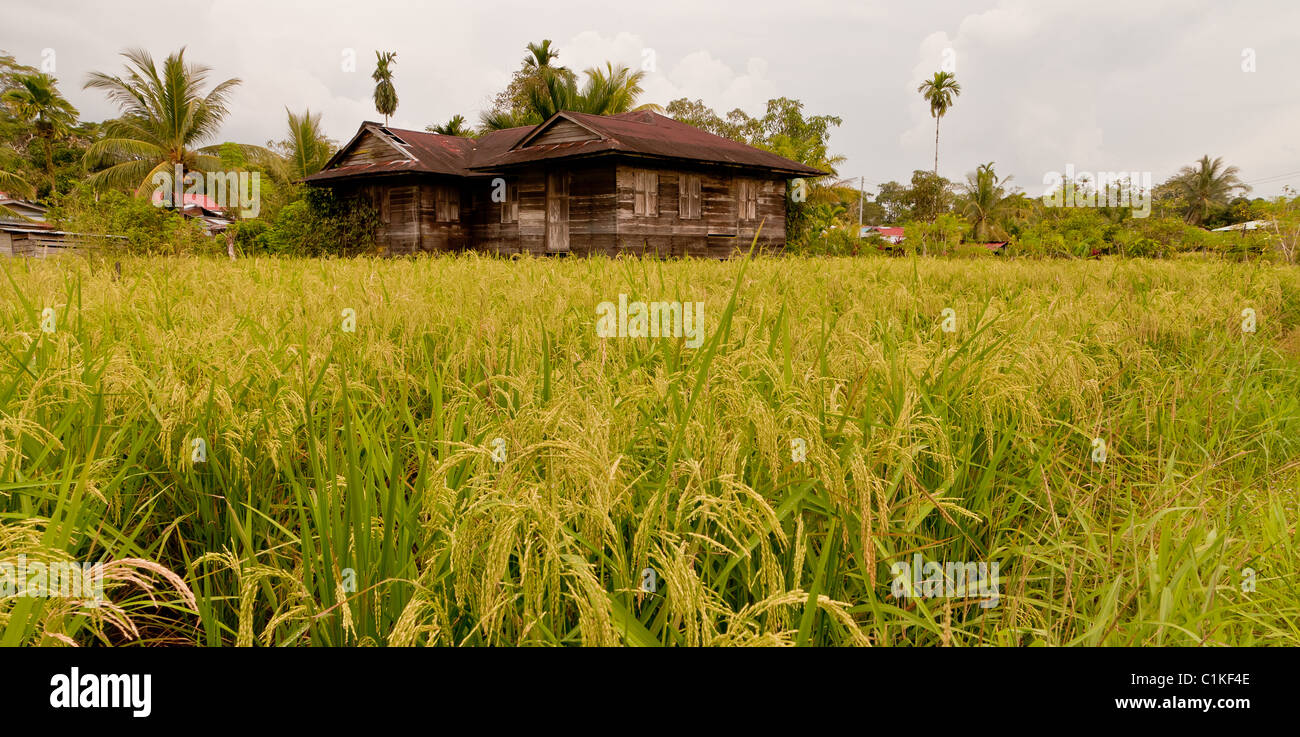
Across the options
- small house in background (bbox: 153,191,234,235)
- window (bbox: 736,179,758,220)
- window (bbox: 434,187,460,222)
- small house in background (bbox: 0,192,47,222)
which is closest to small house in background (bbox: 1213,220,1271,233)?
window (bbox: 736,179,758,220)

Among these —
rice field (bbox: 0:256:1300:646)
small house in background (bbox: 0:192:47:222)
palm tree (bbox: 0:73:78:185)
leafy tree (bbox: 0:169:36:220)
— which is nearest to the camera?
rice field (bbox: 0:256:1300:646)

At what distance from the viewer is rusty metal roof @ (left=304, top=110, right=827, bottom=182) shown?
17984mm

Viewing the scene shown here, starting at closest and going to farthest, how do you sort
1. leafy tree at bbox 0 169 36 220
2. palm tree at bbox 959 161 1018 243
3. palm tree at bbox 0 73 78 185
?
leafy tree at bbox 0 169 36 220 < palm tree at bbox 0 73 78 185 < palm tree at bbox 959 161 1018 243

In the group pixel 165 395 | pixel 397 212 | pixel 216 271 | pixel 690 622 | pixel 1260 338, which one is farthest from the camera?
pixel 397 212

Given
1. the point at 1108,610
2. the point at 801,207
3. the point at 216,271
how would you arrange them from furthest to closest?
1. the point at 801,207
2. the point at 216,271
3. the point at 1108,610

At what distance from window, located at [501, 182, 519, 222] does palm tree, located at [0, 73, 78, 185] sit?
86.7ft

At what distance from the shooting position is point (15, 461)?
70.5 inches

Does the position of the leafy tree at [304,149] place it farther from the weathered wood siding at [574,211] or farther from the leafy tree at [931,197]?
the leafy tree at [931,197]

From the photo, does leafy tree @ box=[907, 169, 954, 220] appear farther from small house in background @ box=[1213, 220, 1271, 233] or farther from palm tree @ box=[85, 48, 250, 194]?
palm tree @ box=[85, 48, 250, 194]

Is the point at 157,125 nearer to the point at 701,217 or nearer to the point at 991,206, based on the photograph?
the point at 701,217

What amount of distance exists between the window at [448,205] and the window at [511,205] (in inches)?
72.5

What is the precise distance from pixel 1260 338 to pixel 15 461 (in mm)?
7097
